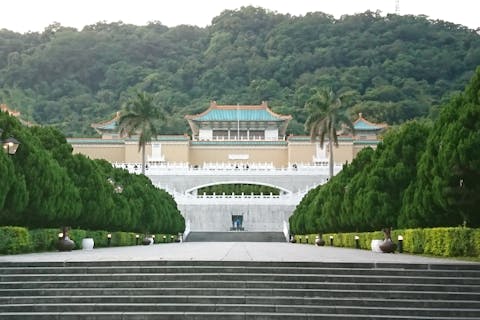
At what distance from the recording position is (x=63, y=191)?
934 inches

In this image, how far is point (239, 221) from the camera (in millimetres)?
58594

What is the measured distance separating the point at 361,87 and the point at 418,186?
8051cm

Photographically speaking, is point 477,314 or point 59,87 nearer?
point 477,314

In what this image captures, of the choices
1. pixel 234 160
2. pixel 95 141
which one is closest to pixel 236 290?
pixel 234 160

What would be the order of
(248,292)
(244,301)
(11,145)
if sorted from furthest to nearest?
(11,145), (248,292), (244,301)

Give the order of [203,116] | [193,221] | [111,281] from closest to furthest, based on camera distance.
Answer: [111,281]
[193,221]
[203,116]

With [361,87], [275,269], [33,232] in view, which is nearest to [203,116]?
[361,87]

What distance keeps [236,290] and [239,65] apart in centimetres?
9737

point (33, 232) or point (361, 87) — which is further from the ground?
point (361, 87)

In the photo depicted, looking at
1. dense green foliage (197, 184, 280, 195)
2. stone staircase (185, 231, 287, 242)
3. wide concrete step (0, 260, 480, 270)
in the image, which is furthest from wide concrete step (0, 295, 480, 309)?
dense green foliage (197, 184, 280, 195)

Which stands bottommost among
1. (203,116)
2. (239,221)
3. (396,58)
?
(239,221)

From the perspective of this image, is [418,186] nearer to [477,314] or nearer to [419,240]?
[419,240]

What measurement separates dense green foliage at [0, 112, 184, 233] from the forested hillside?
4842 centimetres

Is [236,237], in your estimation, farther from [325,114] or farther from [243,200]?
[325,114]
